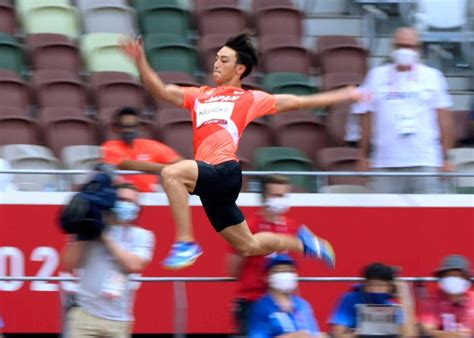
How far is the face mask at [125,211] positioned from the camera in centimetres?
879

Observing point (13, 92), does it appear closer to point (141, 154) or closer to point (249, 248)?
point (141, 154)

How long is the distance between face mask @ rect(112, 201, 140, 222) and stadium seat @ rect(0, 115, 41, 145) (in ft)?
8.81

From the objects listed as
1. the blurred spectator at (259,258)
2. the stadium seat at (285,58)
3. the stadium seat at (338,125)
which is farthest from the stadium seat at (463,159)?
the blurred spectator at (259,258)

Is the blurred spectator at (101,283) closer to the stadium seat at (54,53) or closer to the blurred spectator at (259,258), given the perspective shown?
the blurred spectator at (259,258)

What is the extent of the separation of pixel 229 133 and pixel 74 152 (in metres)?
2.51

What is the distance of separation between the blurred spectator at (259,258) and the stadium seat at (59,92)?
2882 mm

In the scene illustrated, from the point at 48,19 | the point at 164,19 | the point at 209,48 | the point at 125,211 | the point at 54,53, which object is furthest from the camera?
the point at 164,19

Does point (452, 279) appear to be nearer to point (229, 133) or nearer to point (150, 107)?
point (229, 133)

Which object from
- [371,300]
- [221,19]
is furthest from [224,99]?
[221,19]

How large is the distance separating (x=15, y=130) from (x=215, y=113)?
2.95 m

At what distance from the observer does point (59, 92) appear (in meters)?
12.0

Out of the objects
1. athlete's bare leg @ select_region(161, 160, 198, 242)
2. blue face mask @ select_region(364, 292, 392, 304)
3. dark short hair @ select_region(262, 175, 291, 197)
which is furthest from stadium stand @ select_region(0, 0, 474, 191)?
athlete's bare leg @ select_region(161, 160, 198, 242)

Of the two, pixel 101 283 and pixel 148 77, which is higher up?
pixel 148 77

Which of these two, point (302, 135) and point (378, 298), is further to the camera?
point (302, 135)
